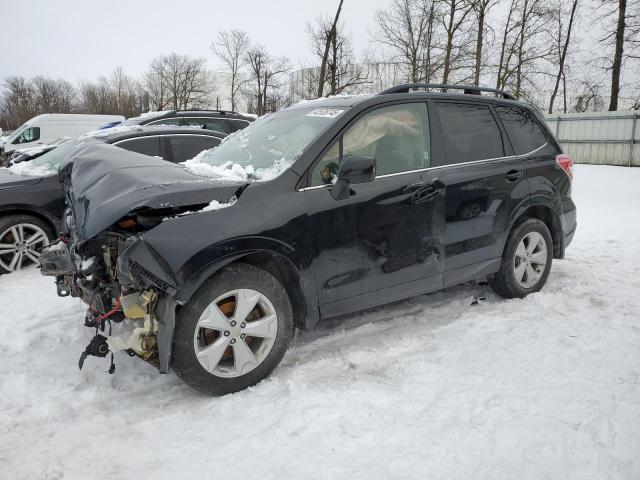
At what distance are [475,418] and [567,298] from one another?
7.96ft

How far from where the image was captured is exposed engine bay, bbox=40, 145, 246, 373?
8.77 ft

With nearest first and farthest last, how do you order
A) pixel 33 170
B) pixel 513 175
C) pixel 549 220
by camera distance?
pixel 513 175 < pixel 549 220 < pixel 33 170

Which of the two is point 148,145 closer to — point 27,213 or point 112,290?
point 27,213

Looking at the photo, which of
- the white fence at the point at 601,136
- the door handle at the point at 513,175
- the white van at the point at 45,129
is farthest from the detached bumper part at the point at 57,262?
the white fence at the point at 601,136

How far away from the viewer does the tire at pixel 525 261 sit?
14.5 feet

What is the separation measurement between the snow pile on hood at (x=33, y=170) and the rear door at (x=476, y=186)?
485cm

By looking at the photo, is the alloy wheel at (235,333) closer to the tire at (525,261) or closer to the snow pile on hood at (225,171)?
the snow pile on hood at (225,171)

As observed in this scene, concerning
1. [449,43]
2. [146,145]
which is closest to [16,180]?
[146,145]

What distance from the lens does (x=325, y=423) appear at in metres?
2.68

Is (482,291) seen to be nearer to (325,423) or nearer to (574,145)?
(325,423)

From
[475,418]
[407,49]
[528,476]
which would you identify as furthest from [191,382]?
[407,49]

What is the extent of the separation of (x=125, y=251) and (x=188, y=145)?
16.3 feet

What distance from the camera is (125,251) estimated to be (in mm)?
2621

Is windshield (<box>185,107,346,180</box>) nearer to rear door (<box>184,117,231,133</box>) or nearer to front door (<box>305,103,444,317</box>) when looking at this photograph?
front door (<box>305,103,444,317</box>)
